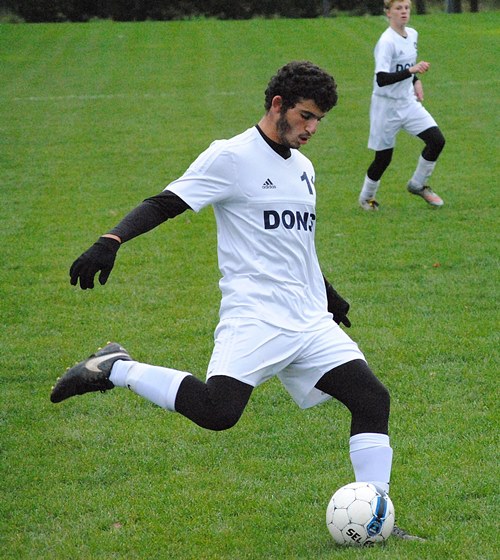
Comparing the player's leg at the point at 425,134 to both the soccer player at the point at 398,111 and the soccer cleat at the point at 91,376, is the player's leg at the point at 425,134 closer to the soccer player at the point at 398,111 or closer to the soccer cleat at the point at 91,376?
the soccer player at the point at 398,111

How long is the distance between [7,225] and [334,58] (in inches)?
617

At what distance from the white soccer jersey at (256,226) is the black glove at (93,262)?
0.46 m

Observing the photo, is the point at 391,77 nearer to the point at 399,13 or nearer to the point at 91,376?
the point at 399,13

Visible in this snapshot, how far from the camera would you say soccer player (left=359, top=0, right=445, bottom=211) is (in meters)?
11.8

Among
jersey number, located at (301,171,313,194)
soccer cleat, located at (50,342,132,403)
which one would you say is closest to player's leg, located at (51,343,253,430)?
soccer cleat, located at (50,342,132,403)

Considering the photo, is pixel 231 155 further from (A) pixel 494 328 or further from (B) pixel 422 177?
(B) pixel 422 177

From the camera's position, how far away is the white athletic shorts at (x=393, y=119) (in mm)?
12055

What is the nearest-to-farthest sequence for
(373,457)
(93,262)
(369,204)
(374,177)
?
(93,262), (373,457), (374,177), (369,204)

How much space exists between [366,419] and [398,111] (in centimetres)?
778

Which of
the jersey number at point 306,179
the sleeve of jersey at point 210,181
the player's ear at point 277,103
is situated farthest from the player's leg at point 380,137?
the sleeve of jersey at point 210,181

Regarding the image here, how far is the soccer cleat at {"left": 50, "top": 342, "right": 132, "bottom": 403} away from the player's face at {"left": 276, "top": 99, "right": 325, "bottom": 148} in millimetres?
1373

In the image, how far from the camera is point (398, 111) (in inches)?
476

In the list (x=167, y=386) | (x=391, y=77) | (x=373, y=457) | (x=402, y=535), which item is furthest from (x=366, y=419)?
(x=391, y=77)

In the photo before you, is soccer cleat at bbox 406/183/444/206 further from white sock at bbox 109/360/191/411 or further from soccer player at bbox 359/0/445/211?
white sock at bbox 109/360/191/411
